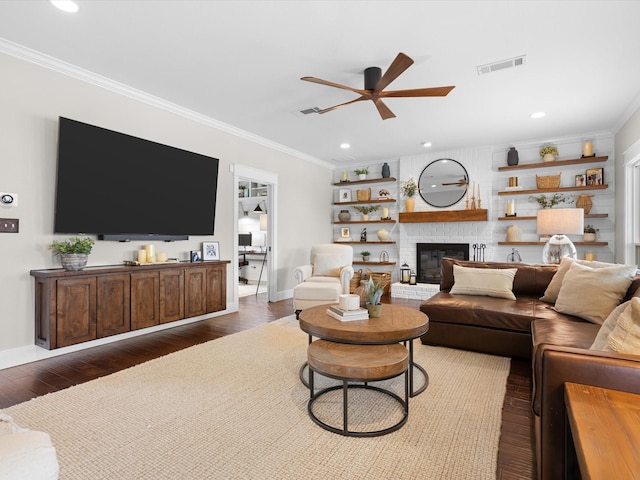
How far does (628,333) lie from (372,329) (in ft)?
3.87

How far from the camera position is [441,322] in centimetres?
332

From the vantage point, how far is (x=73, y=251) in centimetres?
308

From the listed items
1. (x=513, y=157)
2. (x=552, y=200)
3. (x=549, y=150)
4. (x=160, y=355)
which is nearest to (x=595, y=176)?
(x=552, y=200)

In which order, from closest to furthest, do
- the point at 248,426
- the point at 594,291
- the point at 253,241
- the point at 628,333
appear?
the point at 628,333 → the point at 248,426 → the point at 594,291 → the point at 253,241

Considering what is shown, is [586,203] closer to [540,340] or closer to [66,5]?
[540,340]

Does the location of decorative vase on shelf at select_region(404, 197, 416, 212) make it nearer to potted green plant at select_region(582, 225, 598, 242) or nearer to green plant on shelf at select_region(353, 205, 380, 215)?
green plant on shelf at select_region(353, 205, 380, 215)

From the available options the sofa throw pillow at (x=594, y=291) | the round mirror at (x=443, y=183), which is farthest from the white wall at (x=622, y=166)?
the sofa throw pillow at (x=594, y=291)

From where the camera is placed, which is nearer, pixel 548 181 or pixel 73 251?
pixel 73 251

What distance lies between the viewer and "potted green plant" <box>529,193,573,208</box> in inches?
222

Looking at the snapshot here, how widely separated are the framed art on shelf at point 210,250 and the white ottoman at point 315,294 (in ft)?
4.09

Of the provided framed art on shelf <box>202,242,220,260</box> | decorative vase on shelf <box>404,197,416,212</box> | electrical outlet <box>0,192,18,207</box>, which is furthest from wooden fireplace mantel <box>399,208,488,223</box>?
electrical outlet <box>0,192,18,207</box>

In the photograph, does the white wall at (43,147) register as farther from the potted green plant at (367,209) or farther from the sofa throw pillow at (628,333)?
the sofa throw pillow at (628,333)

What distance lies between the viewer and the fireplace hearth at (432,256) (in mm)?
6438

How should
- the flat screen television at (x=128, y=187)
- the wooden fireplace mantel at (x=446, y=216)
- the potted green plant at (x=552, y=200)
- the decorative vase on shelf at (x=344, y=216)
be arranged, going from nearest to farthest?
1. the flat screen television at (x=128, y=187)
2. the potted green plant at (x=552, y=200)
3. the wooden fireplace mantel at (x=446, y=216)
4. the decorative vase on shelf at (x=344, y=216)
